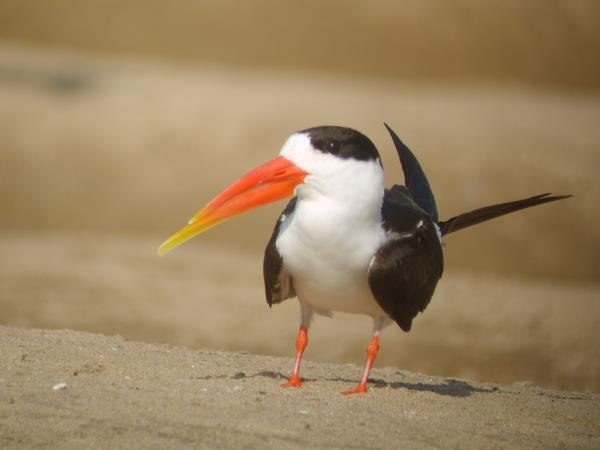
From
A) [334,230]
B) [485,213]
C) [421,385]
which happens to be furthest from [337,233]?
[485,213]

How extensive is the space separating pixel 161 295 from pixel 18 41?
13.4 m

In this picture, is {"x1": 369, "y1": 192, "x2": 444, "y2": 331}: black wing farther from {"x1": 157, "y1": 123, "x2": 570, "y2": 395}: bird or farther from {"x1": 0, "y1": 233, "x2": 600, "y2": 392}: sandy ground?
{"x1": 0, "y1": 233, "x2": 600, "y2": 392}: sandy ground

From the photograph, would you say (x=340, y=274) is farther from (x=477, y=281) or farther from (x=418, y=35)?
(x=418, y=35)

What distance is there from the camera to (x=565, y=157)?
18.8m

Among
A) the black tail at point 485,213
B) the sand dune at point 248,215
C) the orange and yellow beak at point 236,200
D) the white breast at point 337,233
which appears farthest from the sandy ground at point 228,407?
the sand dune at point 248,215

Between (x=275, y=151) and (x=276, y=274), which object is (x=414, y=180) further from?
(x=275, y=151)

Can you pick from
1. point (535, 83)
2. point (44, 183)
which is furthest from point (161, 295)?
point (535, 83)

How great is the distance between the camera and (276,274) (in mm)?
5734

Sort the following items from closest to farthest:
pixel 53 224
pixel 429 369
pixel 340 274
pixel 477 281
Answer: pixel 340 274
pixel 429 369
pixel 477 281
pixel 53 224

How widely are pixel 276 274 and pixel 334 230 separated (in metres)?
0.45

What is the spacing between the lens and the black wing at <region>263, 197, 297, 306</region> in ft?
18.7

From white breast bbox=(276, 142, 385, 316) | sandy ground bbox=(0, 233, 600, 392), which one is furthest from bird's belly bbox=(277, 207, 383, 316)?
sandy ground bbox=(0, 233, 600, 392)

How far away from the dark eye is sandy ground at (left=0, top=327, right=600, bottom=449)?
1.15 metres

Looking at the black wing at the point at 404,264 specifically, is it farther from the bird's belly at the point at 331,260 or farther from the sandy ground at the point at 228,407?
the sandy ground at the point at 228,407
